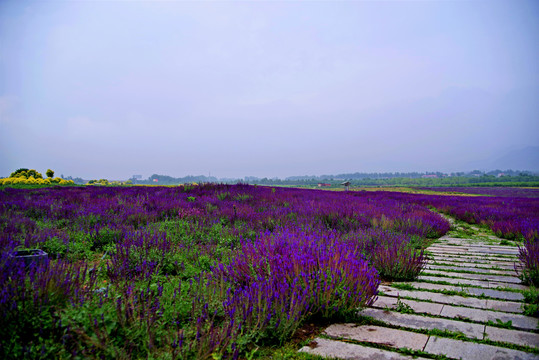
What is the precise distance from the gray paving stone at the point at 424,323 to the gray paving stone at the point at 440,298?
0.42 meters

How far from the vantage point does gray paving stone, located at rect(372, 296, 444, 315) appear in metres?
2.29

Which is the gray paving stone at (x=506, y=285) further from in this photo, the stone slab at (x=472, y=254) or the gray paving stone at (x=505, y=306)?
the stone slab at (x=472, y=254)

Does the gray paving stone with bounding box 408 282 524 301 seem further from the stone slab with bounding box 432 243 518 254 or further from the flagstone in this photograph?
the stone slab with bounding box 432 243 518 254

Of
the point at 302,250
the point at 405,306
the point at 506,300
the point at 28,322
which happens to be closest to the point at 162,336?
the point at 28,322

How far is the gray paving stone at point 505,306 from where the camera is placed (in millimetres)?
2298

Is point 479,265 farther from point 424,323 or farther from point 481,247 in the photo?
point 424,323

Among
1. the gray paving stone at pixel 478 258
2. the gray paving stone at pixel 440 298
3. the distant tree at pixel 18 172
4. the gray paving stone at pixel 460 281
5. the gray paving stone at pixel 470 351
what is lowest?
the gray paving stone at pixel 478 258

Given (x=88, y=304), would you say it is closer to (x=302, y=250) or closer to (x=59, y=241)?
(x=302, y=250)

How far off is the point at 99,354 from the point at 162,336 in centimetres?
32

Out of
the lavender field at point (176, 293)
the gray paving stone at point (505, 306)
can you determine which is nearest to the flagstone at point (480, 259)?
the lavender field at point (176, 293)

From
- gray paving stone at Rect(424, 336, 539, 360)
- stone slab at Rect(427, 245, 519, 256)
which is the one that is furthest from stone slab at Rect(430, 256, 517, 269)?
gray paving stone at Rect(424, 336, 539, 360)

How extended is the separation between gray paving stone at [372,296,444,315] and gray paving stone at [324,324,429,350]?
0.41 metres

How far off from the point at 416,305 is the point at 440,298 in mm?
348

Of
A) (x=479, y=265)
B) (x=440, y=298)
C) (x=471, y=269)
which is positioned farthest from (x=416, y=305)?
(x=479, y=265)
